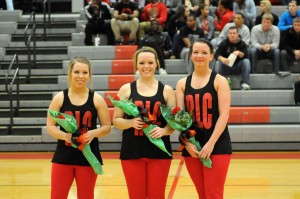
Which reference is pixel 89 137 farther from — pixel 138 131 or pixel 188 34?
pixel 188 34

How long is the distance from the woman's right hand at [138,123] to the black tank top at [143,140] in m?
0.10

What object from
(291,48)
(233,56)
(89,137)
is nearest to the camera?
(89,137)

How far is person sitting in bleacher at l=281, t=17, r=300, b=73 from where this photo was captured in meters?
11.5

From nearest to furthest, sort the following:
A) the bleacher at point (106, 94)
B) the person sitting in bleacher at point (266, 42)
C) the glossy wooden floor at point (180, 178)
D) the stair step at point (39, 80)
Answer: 1. the glossy wooden floor at point (180, 178)
2. the bleacher at point (106, 94)
3. the person sitting in bleacher at point (266, 42)
4. the stair step at point (39, 80)

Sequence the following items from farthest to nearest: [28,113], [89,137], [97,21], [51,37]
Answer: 1. [51,37]
2. [97,21]
3. [28,113]
4. [89,137]

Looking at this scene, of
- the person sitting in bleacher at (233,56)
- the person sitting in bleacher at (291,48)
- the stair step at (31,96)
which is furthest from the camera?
the stair step at (31,96)

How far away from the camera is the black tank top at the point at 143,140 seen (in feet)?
15.4

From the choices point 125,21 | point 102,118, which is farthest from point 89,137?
point 125,21

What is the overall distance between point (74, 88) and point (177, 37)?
286 inches

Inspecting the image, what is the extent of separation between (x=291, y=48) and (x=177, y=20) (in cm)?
241

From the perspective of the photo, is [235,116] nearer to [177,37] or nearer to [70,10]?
[177,37]

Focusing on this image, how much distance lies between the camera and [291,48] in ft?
37.9

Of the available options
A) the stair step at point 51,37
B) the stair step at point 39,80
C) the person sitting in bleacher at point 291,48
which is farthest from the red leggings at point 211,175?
the stair step at point 51,37

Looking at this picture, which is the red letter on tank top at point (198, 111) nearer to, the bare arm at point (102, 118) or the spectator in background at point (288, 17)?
the bare arm at point (102, 118)
